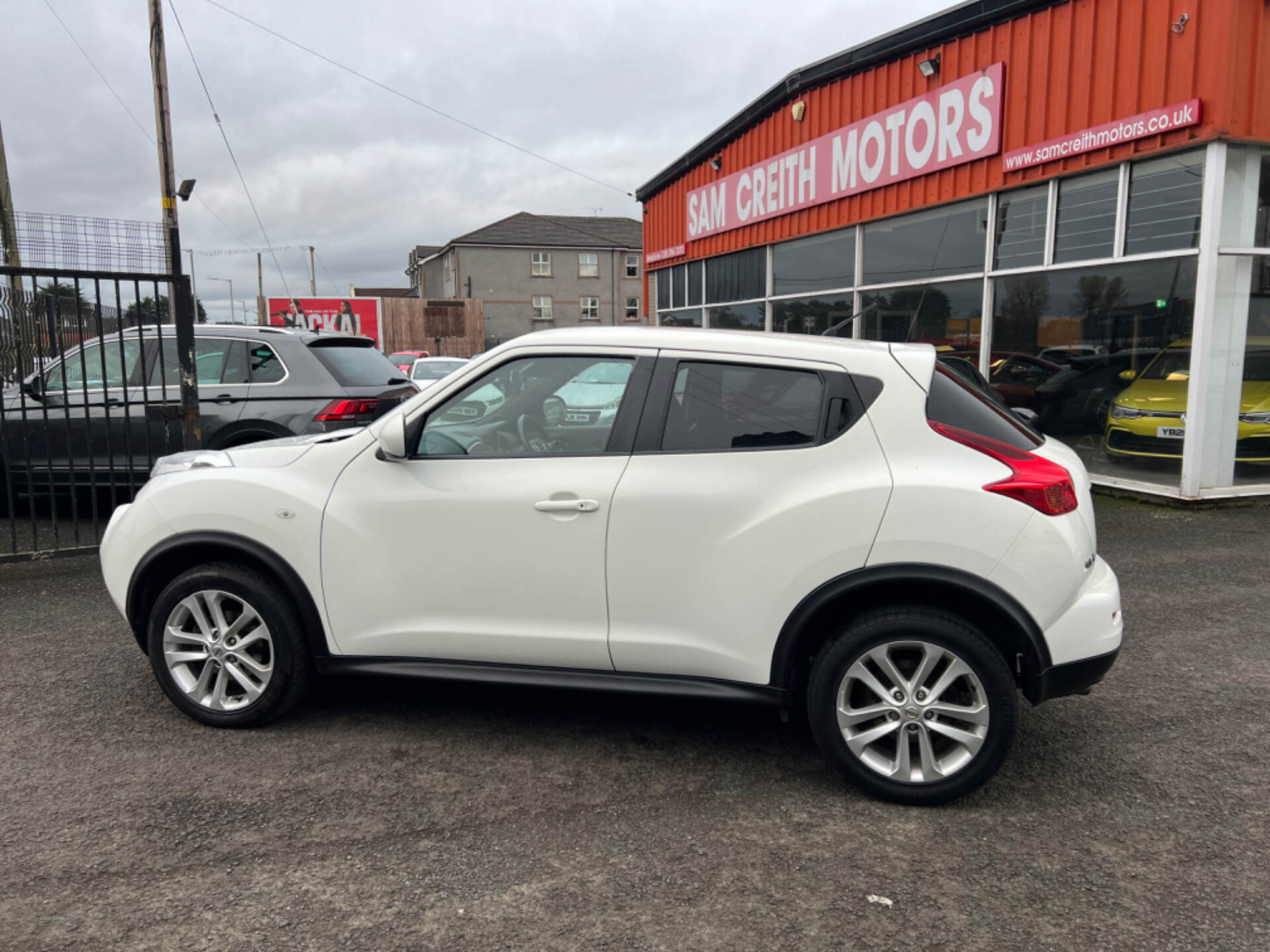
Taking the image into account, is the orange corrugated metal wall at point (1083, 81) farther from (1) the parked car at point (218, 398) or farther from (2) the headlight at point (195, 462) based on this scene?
(2) the headlight at point (195, 462)

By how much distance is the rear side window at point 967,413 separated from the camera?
323 centimetres

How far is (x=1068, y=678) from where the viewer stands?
3115 millimetres

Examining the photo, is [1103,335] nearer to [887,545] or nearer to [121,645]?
[887,545]

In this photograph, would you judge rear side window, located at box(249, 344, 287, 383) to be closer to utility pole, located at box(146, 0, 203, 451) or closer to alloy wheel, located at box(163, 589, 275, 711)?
utility pole, located at box(146, 0, 203, 451)

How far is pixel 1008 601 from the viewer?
120 inches

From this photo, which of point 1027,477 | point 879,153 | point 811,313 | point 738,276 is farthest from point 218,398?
point 738,276

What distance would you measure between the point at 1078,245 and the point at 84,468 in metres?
9.22

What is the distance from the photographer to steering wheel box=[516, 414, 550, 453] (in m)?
3.53

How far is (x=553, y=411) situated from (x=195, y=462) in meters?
1.62

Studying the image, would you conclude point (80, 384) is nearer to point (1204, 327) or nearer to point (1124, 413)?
point (1124, 413)

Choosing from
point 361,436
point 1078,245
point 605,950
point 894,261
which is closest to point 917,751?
point 605,950

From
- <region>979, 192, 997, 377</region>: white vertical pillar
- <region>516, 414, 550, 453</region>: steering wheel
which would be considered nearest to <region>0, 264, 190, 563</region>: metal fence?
<region>516, 414, 550, 453</region>: steering wheel

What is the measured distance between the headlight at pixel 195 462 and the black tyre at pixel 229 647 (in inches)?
16.5

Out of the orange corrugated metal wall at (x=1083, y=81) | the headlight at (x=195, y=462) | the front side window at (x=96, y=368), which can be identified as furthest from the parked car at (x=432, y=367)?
the headlight at (x=195, y=462)
